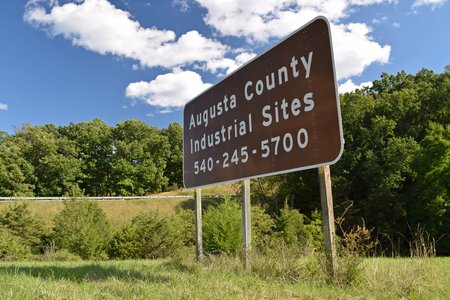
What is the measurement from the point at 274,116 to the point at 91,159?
6329 centimetres

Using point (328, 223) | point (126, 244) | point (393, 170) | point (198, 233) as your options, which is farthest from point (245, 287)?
point (393, 170)

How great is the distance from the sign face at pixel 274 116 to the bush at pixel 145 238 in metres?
18.1

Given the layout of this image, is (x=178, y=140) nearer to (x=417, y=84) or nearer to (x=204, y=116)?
(x=417, y=84)

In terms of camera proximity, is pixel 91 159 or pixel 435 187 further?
pixel 91 159

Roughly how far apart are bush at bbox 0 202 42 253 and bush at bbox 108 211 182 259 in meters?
7.67

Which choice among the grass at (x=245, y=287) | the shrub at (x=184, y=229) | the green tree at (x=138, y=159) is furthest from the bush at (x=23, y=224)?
the grass at (x=245, y=287)

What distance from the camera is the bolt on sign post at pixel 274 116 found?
202 inches

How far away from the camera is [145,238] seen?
26125mm

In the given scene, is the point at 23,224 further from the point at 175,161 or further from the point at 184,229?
the point at 175,161

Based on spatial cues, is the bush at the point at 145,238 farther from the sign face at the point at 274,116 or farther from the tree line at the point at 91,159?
the tree line at the point at 91,159

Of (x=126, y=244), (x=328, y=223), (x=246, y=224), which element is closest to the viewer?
(x=328, y=223)

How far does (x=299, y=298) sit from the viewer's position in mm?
4430

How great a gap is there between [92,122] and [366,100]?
49053 mm

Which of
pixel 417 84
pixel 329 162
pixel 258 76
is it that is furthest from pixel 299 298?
pixel 417 84
